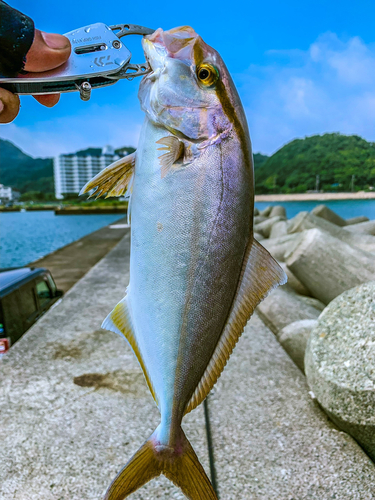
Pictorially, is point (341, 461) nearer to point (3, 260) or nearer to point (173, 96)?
point (173, 96)

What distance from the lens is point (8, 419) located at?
3.37 metres

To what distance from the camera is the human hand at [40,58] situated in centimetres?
149

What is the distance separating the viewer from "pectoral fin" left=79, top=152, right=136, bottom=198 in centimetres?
138

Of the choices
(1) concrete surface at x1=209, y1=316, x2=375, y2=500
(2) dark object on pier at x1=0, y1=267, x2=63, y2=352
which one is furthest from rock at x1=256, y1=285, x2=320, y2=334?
(2) dark object on pier at x1=0, y1=267, x2=63, y2=352

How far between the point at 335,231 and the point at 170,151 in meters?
8.38

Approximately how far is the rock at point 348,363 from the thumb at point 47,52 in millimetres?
2815

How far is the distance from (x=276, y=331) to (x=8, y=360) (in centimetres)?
352

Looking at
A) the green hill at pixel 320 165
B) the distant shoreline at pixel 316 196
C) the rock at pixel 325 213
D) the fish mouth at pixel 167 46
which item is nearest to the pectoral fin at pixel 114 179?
the fish mouth at pixel 167 46

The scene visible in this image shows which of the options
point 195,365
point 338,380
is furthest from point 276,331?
point 195,365

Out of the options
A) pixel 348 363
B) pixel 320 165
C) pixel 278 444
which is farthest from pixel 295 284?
pixel 320 165

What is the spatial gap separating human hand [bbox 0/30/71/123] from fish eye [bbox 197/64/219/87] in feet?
A: 2.01

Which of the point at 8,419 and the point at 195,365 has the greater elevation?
the point at 195,365

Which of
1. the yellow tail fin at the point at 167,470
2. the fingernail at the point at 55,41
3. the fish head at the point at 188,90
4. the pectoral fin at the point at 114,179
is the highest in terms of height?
the fingernail at the point at 55,41

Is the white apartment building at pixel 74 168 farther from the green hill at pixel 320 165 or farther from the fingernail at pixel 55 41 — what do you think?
the fingernail at pixel 55 41
